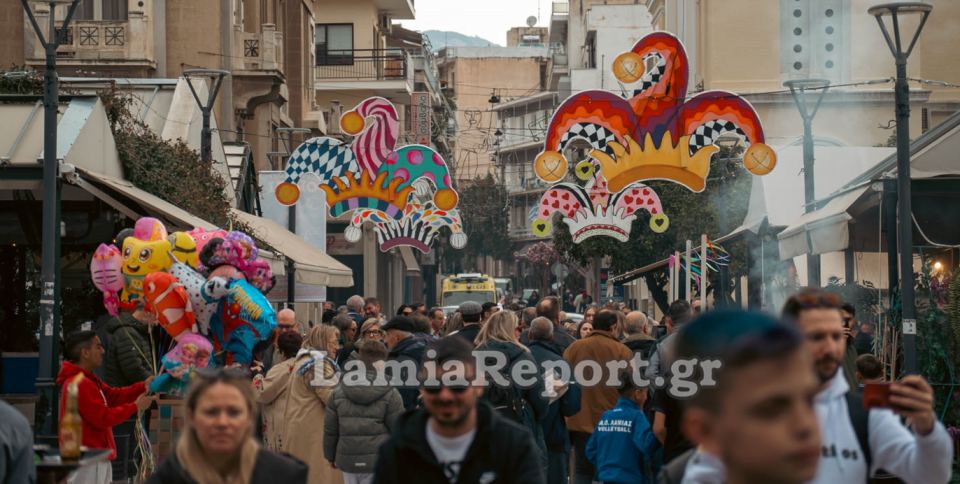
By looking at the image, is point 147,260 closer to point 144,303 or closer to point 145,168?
point 144,303

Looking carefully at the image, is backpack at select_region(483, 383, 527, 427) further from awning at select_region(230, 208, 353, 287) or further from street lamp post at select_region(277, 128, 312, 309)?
street lamp post at select_region(277, 128, 312, 309)

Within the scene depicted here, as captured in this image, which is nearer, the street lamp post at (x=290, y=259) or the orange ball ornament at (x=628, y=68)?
the orange ball ornament at (x=628, y=68)

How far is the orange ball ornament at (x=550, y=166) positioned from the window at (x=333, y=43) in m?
34.5

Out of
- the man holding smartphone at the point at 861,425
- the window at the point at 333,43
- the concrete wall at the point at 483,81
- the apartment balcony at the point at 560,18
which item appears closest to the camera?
the man holding smartphone at the point at 861,425

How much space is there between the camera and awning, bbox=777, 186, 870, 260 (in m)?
16.2

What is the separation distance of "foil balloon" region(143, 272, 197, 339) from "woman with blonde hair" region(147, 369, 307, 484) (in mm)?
5849

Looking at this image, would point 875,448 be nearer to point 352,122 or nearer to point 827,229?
point 827,229

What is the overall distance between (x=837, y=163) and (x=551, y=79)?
71.6 m

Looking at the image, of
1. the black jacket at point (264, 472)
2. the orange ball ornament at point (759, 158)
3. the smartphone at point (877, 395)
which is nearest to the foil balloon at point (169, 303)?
the black jacket at point (264, 472)

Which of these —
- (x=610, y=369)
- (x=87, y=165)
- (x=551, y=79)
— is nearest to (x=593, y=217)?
(x=87, y=165)

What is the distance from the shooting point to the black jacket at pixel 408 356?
11.9 meters

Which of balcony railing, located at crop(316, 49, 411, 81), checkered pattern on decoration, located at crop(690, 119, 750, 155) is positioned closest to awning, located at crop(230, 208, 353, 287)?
checkered pattern on decoration, located at crop(690, 119, 750, 155)

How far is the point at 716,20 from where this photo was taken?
4172 centimetres
